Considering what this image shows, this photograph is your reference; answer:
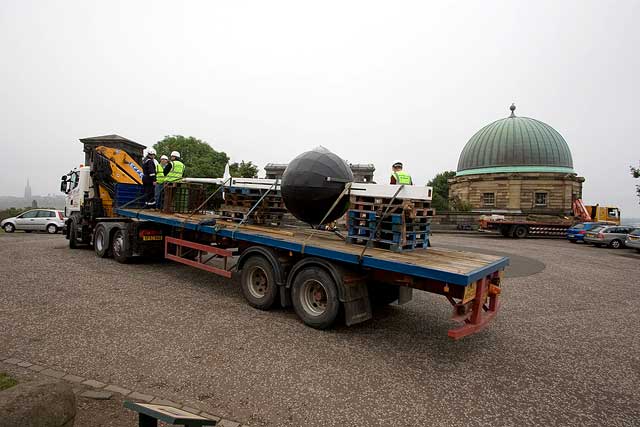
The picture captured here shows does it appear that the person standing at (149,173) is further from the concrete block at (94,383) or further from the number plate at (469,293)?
the number plate at (469,293)

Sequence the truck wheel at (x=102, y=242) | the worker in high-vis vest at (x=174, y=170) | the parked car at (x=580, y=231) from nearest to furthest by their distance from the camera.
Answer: the worker in high-vis vest at (x=174, y=170) < the truck wheel at (x=102, y=242) < the parked car at (x=580, y=231)

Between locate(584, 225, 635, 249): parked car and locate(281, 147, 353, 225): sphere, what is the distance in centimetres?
2110

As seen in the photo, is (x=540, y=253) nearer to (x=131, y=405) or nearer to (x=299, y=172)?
(x=299, y=172)

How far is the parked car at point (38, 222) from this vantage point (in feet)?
65.3

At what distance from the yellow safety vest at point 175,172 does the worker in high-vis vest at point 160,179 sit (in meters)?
0.21

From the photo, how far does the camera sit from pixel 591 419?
346 centimetres

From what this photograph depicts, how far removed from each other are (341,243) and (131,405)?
→ 4.13m

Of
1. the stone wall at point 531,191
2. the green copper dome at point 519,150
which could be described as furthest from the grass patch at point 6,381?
the green copper dome at point 519,150

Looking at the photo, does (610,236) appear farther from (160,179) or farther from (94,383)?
(94,383)

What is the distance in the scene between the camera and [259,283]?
648cm

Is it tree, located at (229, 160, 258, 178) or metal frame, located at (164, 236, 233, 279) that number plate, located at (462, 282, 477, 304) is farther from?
tree, located at (229, 160, 258, 178)

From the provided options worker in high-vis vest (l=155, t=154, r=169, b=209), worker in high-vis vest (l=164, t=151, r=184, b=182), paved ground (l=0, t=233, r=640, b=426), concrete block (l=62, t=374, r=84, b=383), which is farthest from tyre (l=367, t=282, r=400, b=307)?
worker in high-vis vest (l=155, t=154, r=169, b=209)

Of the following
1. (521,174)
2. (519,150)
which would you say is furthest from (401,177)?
(519,150)

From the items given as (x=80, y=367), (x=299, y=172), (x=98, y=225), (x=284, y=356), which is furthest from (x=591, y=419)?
(x=98, y=225)
